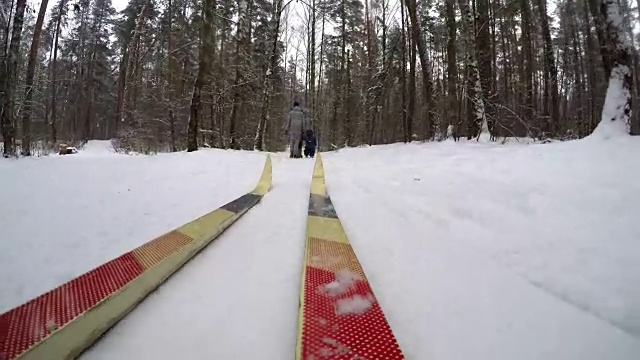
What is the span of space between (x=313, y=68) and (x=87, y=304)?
63.3ft

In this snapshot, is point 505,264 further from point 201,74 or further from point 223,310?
point 201,74

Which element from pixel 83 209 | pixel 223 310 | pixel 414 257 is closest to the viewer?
pixel 223 310

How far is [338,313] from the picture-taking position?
1211mm

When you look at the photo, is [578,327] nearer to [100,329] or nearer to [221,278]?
[221,278]

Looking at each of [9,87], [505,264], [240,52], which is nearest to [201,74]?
[9,87]

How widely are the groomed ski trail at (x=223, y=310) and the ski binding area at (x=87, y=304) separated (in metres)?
0.05

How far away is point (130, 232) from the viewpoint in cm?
234

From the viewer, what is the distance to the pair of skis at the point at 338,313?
1000 millimetres

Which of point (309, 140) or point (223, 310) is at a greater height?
point (309, 140)

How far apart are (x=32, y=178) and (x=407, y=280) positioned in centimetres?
432

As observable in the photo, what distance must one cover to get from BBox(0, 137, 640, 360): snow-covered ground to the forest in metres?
2.81

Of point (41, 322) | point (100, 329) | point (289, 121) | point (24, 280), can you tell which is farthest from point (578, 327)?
point (289, 121)

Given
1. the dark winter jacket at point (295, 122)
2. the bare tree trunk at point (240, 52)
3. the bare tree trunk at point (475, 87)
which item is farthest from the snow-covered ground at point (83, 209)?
the bare tree trunk at point (240, 52)

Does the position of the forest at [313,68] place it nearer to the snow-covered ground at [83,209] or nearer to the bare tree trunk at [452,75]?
the bare tree trunk at [452,75]
